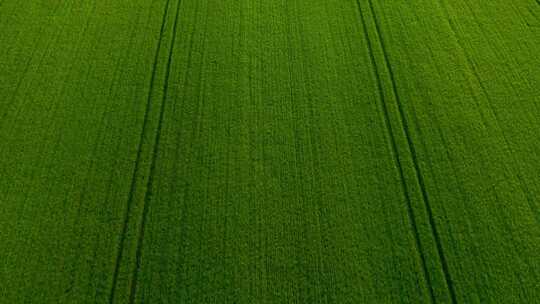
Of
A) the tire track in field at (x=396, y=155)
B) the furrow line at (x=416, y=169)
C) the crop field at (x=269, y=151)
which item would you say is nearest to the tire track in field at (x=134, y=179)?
the crop field at (x=269, y=151)

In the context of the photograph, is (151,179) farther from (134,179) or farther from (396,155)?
(396,155)

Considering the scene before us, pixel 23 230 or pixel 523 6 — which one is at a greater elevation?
pixel 523 6

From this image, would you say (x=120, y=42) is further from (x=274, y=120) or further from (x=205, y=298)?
(x=205, y=298)

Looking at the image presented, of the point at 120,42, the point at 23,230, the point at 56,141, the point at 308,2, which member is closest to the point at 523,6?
the point at 308,2

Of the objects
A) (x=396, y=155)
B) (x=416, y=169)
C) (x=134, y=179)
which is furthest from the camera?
(x=396, y=155)

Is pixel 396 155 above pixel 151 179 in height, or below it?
above

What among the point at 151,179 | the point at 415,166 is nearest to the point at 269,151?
the point at 151,179

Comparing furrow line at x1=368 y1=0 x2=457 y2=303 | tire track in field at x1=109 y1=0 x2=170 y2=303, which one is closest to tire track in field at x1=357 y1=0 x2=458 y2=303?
furrow line at x1=368 y1=0 x2=457 y2=303

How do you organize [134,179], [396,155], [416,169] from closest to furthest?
1. [134,179]
2. [416,169]
3. [396,155]

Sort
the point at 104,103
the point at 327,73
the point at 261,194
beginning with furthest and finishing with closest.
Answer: the point at 327,73
the point at 104,103
the point at 261,194
